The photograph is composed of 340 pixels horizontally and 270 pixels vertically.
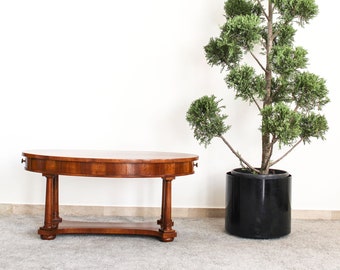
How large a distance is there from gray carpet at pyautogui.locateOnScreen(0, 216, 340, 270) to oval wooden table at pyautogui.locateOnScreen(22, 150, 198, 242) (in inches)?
2.2

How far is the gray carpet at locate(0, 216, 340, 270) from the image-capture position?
8.25 ft

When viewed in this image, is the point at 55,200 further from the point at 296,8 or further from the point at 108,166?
the point at 296,8

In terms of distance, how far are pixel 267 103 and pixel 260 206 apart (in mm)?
675

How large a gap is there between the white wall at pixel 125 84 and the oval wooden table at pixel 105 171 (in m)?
0.66

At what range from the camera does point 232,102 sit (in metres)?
3.74

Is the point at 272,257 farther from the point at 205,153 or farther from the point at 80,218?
the point at 80,218

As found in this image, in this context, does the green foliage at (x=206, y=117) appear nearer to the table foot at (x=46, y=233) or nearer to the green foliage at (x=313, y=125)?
the green foliage at (x=313, y=125)

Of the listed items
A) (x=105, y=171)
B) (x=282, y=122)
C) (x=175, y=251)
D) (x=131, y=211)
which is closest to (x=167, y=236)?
(x=175, y=251)

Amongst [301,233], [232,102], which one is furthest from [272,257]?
[232,102]

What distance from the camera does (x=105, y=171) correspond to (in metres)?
2.81

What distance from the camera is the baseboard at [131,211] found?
3.74 metres

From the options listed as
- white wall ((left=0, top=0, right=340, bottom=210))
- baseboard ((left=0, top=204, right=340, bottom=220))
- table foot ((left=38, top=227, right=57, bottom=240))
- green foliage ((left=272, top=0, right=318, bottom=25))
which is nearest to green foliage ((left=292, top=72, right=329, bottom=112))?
green foliage ((left=272, top=0, right=318, bottom=25))

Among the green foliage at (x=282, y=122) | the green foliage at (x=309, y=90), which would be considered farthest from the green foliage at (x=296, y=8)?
the green foliage at (x=282, y=122)

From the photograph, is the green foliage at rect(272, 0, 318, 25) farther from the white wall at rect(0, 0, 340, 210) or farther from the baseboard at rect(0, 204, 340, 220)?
the baseboard at rect(0, 204, 340, 220)
